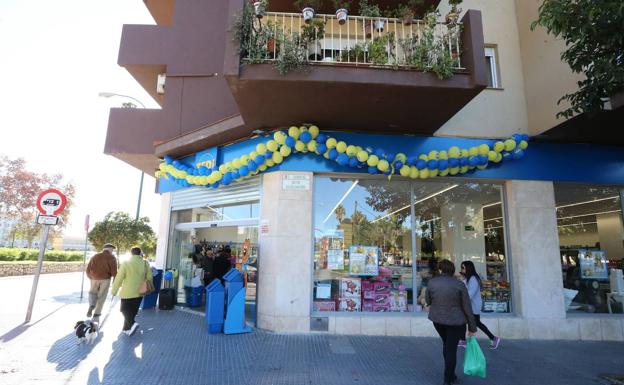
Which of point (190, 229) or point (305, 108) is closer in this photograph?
point (305, 108)

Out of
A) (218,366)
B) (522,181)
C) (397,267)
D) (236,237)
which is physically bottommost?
(218,366)

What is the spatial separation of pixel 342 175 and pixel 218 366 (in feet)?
14.0

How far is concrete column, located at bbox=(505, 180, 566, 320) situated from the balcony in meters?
2.66

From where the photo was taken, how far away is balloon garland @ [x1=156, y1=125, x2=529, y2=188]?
7.11 metres

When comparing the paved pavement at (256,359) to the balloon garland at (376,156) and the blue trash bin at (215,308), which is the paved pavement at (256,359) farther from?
the balloon garland at (376,156)

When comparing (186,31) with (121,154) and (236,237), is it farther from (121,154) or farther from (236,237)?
(236,237)

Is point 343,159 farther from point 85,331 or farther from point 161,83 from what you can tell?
point 161,83

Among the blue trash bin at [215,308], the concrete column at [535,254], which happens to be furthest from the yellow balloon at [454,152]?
the blue trash bin at [215,308]

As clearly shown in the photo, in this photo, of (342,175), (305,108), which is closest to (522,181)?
(342,175)

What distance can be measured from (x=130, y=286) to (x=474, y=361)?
575cm

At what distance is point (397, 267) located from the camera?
25.5ft

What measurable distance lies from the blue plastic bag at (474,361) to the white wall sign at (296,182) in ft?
13.3

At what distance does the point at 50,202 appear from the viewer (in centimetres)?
800

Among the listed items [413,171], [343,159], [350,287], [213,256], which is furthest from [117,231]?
[413,171]
